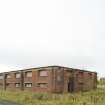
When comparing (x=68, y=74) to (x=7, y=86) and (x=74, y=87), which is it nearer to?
(x=74, y=87)

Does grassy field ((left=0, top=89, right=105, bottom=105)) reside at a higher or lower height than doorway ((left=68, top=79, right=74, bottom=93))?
lower

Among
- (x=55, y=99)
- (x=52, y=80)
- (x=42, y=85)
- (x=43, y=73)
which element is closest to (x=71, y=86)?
(x=52, y=80)

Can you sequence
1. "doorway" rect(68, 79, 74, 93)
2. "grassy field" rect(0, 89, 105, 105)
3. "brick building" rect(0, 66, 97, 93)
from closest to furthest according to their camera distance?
"grassy field" rect(0, 89, 105, 105), "brick building" rect(0, 66, 97, 93), "doorway" rect(68, 79, 74, 93)

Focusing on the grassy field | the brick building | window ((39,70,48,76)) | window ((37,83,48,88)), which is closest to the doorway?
the brick building

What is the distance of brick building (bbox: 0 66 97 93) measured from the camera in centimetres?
5119

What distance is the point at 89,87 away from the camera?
57.6 metres

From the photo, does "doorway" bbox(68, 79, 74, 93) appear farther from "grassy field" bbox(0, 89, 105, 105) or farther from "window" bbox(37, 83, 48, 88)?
"grassy field" bbox(0, 89, 105, 105)

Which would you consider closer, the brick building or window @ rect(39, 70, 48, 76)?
the brick building

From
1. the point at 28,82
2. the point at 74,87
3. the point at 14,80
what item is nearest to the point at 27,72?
the point at 28,82

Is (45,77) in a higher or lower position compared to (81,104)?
higher

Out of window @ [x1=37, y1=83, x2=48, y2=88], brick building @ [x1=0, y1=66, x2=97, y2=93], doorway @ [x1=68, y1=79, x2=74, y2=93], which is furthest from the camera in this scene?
doorway @ [x1=68, y1=79, x2=74, y2=93]

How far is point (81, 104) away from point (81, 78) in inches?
1074

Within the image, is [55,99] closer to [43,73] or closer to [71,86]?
[43,73]

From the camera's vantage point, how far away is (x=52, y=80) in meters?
50.9
